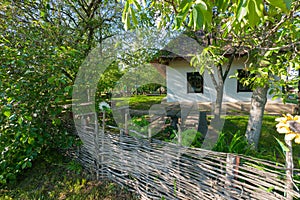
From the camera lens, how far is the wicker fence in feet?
4.49

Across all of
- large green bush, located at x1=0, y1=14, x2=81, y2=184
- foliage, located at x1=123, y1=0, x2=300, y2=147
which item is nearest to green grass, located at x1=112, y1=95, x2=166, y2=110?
large green bush, located at x1=0, y1=14, x2=81, y2=184

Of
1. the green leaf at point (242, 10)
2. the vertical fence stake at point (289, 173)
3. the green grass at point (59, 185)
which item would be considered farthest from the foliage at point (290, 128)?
the green grass at point (59, 185)

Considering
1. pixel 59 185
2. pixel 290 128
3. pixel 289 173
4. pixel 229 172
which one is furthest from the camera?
pixel 59 185

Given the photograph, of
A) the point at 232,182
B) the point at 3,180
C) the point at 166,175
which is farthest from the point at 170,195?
the point at 3,180

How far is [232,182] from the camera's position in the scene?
59.2 inches

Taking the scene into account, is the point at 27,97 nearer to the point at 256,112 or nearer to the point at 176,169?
the point at 176,169

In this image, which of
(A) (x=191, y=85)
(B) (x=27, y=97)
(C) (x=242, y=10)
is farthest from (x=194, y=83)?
(C) (x=242, y=10)

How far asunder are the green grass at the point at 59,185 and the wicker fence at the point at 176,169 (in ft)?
0.47

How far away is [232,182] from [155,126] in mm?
2620

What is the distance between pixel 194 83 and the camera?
25.9 ft

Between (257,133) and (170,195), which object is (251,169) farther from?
(257,133)

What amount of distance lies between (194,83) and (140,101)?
113 inches

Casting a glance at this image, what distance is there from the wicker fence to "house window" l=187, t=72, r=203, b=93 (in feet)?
18.6

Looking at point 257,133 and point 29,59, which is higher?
point 29,59
